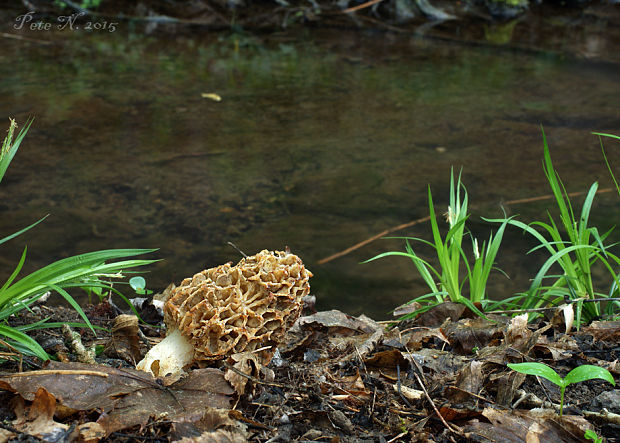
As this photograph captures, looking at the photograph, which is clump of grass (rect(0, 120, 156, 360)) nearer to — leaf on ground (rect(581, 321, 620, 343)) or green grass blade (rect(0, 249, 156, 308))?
green grass blade (rect(0, 249, 156, 308))

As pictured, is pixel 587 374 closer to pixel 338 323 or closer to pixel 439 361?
pixel 439 361

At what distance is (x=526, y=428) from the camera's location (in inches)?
62.2

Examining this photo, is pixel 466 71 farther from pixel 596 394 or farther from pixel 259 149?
pixel 596 394

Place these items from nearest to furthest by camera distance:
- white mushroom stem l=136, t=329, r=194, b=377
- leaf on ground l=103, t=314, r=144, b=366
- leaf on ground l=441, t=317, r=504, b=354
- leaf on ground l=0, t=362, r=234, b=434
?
leaf on ground l=0, t=362, r=234, b=434
white mushroom stem l=136, t=329, r=194, b=377
leaf on ground l=103, t=314, r=144, b=366
leaf on ground l=441, t=317, r=504, b=354

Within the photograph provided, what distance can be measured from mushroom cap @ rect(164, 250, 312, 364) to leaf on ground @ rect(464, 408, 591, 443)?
2.21 ft

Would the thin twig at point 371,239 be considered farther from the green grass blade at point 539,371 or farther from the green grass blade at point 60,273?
the green grass blade at point 539,371

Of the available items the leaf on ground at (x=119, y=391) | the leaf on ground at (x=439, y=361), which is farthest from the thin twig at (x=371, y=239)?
the leaf on ground at (x=119, y=391)

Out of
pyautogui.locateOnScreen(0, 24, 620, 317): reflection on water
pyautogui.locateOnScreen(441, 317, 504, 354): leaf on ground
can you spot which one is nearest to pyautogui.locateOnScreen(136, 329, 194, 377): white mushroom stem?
pyautogui.locateOnScreen(441, 317, 504, 354): leaf on ground

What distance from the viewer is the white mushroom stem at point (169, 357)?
1.84 m

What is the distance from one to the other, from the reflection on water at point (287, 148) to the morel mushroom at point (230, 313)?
4.91 ft

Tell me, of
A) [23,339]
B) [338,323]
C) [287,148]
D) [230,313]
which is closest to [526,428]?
[230,313]

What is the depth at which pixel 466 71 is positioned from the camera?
7.82 meters

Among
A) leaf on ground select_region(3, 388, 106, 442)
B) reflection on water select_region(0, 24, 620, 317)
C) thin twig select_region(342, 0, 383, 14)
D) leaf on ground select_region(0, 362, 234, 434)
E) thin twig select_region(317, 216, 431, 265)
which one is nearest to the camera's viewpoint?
leaf on ground select_region(3, 388, 106, 442)

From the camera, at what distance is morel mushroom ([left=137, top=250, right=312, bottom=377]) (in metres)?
1.85
